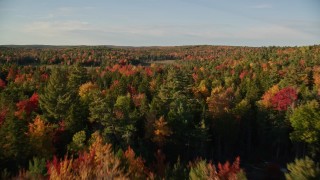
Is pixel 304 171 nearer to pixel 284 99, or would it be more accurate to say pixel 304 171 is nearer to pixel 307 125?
pixel 307 125

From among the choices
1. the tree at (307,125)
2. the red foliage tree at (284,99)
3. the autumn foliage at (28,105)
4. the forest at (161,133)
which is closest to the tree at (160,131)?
the forest at (161,133)

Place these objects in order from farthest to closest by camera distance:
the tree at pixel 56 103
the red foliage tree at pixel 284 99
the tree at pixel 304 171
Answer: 1. the red foliage tree at pixel 284 99
2. the tree at pixel 56 103
3. the tree at pixel 304 171

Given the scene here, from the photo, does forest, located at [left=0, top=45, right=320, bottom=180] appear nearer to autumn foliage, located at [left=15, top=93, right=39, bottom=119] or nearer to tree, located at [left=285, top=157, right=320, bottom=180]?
tree, located at [left=285, top=157, right=320, bottom=180]

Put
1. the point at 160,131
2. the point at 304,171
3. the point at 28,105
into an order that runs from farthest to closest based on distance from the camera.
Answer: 1. the point at 28,105
2. the point at 160,131
3. the point at 304,171

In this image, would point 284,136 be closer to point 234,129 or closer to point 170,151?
point 234,129

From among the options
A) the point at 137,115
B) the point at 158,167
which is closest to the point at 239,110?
the point at 137,115

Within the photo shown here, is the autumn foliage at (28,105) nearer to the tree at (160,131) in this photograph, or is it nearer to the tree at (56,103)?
the tree at (56,103)

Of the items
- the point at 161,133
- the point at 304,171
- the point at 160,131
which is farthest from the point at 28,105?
the point at 304,171

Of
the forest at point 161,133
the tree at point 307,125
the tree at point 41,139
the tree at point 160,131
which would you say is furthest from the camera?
the tree at point 307,125
